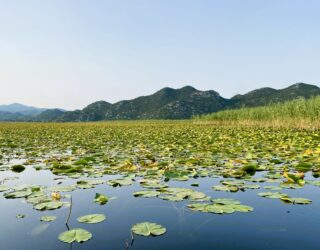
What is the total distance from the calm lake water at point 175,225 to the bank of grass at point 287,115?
18.0 metres

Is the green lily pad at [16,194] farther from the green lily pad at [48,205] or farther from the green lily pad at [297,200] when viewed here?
the green lily pad at [297,200]

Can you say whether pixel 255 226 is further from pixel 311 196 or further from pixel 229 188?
pixel 311 196

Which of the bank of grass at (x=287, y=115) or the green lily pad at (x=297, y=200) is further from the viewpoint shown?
the bank of grass at (x=287, y=115)

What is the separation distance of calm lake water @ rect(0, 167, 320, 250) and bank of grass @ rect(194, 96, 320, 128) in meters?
18.0

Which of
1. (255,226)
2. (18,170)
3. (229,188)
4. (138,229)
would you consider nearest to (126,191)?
(229,188)

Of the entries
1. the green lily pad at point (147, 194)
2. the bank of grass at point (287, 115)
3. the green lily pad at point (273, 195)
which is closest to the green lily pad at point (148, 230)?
the green lily pad at point (147, 194)

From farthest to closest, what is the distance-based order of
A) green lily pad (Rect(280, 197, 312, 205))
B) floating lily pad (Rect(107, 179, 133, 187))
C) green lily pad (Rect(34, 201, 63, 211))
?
floating lily pad (Rect(107, 179, 133, 187)) < green lily pad (Rect(280, 197, 312, 205)) < green lily pad (Rect(34, 201, 63, 211))

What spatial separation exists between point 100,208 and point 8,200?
167 centimetres

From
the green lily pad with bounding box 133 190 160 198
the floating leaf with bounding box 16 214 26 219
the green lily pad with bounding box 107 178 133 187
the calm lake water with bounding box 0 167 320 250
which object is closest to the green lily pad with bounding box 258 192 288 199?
the calm lake water with bounding box 0 167 320 250

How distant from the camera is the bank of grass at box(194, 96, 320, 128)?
843 inches

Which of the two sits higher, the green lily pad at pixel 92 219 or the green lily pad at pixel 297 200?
the green lily pad at pixel 92 219

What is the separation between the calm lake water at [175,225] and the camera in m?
3.25

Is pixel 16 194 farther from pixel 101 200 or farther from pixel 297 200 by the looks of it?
pixel 297 200

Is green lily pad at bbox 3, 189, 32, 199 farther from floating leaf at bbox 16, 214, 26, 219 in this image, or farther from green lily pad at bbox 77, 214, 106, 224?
green lily pad at bbox 77, 214, 106, 224
